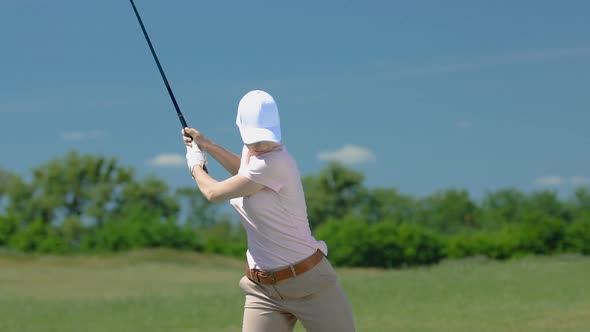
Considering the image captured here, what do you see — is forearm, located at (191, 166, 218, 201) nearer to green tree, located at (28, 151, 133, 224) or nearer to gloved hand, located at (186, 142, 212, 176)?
gloved hand, located at (186, 142, 212, 176)

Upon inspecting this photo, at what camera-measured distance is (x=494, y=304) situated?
51.7ft

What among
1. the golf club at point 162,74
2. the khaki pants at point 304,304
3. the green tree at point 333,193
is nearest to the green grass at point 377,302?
the golf club at point 162,74

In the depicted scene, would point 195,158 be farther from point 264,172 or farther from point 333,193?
point 333,193

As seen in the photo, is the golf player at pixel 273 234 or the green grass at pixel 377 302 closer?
the golf player at pixel 273 234

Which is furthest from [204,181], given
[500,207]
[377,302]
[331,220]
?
[500,207]

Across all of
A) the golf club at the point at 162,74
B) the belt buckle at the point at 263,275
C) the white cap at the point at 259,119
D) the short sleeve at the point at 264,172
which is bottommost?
the belt buckle at the point at 263,275

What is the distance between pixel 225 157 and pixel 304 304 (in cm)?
118

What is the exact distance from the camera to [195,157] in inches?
227

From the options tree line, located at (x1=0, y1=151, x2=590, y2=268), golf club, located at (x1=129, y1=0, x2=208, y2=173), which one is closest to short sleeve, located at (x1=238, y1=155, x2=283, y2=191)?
golf club, located at (x1=129, y1=0, x2=208, y2=173)

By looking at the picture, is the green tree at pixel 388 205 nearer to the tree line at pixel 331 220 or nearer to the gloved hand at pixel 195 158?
the tree line at pixel 331 220

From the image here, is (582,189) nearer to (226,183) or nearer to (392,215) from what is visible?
(392,215)

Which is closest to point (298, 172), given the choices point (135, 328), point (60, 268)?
point (135, 328)

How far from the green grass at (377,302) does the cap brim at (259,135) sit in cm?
846

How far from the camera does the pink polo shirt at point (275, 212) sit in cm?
530
